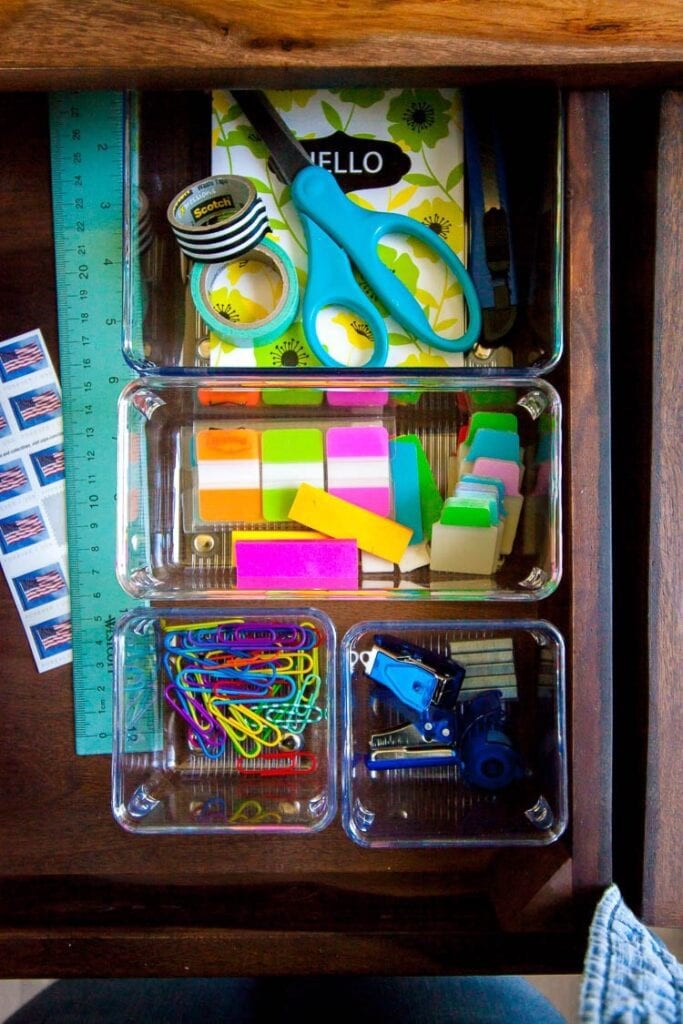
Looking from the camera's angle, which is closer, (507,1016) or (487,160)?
(487,160)

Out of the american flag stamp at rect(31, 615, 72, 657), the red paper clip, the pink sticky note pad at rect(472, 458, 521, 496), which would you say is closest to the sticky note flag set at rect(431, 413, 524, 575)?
the pink sticky note pad at rect(472, 458, 521, 496)

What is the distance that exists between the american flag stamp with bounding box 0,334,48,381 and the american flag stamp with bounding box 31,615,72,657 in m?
0.23

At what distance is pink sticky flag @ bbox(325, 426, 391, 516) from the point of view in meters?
0.76

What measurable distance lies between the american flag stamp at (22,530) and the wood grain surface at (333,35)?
0.37m

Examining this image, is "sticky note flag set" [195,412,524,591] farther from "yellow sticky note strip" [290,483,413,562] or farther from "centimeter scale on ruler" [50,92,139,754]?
"centimeter scale on ruler" [50,92,139,754]

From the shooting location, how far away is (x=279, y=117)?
2.37 feet

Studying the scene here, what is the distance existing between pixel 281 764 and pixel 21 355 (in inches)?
17.4

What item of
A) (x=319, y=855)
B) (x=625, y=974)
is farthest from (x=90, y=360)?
(x=625, y=974)

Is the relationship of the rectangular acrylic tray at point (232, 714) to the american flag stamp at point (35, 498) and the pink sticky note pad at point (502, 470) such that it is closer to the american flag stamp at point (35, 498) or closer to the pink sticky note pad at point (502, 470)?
the american flag stamp at point (35, 498)

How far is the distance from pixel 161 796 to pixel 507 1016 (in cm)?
43

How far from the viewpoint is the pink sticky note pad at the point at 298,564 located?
2.49 ft

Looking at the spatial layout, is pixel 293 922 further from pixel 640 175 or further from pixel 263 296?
pixel 640 175

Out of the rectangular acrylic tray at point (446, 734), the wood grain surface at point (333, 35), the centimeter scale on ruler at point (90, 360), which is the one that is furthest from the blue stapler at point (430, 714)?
the wood grain surface at point (333, 35)

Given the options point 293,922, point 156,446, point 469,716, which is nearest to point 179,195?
point 156,446
